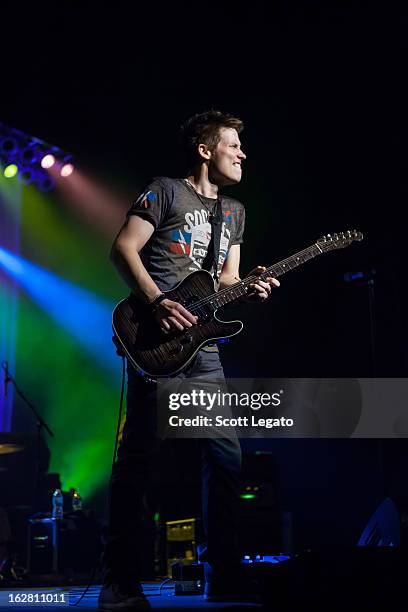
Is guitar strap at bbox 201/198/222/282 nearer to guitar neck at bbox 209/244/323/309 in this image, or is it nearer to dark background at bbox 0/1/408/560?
guitar neck at bbox 209/244/323/309

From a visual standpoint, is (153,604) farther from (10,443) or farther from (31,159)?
(31,159)

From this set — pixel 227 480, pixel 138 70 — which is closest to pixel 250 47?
pixel 138 70

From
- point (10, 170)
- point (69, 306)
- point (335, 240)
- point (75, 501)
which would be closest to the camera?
point (335, 240)

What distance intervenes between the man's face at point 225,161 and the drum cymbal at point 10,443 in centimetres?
442

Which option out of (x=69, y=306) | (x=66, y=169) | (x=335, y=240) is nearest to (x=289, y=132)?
(x=66, y=169)

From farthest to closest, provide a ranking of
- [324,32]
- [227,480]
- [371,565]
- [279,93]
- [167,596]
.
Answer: [279,93]
[324,32]
[167,596]
[227,480]
[371,565]

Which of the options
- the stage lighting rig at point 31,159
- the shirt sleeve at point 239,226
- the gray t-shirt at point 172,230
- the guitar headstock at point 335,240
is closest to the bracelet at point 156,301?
the gray t-shirt at point 172,230

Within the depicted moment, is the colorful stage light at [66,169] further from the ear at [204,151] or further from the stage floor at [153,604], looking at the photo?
the stage floor at [153,604]

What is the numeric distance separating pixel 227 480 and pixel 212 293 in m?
0.79

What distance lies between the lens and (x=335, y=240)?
3.81 m

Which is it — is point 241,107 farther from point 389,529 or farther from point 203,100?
point 389,529

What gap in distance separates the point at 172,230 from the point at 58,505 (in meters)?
4.63

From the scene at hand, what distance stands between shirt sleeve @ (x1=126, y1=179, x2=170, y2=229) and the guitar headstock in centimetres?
91

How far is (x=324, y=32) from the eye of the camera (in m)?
5.98
